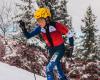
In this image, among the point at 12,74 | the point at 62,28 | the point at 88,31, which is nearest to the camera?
the point at 62,28

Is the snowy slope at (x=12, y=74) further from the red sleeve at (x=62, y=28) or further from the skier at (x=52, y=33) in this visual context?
the red sleeve at (x=62, y=28)

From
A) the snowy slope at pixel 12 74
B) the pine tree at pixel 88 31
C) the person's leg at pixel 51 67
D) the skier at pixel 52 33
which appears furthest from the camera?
the pine tree at pixel 88 31

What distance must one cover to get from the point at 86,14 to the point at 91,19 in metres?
1.09

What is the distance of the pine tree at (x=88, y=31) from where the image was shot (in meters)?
→ 36.1

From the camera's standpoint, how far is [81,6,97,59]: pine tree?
1420 inches

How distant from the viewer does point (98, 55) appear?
34938 millimetres

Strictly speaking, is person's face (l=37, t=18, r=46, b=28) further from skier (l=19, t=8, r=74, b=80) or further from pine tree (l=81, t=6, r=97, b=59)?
pine tree (l=81, t=6, r=97, b=59)

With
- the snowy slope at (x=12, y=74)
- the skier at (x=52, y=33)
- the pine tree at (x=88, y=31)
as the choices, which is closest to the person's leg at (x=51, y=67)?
the skier at (x=52, y=33)

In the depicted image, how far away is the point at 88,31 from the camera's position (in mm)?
37438

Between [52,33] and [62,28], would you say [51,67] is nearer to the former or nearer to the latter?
[52,33]

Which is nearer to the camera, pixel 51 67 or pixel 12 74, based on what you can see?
pixel 51 67

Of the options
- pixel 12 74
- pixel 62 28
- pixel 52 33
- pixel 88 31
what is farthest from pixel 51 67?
pixel 88 31

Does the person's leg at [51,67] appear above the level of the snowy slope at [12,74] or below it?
above

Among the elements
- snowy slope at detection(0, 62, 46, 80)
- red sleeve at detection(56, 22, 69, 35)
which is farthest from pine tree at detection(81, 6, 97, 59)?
red sleeve at detection(56, 22, 69, 35)
